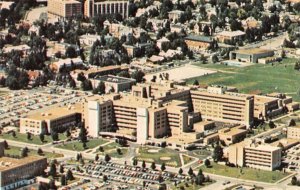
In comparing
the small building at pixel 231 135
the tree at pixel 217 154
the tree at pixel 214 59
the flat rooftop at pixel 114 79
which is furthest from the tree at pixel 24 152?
the tree at pixel 214 59

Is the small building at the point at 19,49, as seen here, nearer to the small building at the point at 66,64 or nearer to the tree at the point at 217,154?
the small building at the point at 66,64

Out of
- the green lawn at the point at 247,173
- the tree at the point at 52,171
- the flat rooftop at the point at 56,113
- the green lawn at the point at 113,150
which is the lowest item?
the green lawn at the point at 247,173

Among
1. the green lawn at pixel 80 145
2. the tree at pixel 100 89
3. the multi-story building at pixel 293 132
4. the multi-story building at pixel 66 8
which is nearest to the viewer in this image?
the green lawn at pixel 80 145

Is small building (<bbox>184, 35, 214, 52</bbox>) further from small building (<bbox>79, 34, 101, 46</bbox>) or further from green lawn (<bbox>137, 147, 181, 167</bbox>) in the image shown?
green lawn (<bbox>137, 147, 181, 167</bbox>)

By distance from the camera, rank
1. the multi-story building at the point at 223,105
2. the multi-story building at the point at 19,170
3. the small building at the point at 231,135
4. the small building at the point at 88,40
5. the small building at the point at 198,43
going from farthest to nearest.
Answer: the small building at the point at 88,40
the small building at the point at 198,43
the multi-story building at the point at 223,105
the small building at the point at 231,135
the multi-story building at the point at 19,170

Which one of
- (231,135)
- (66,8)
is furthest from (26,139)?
(66,8)

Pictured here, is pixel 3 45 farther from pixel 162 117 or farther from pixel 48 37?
pixel 162 117
